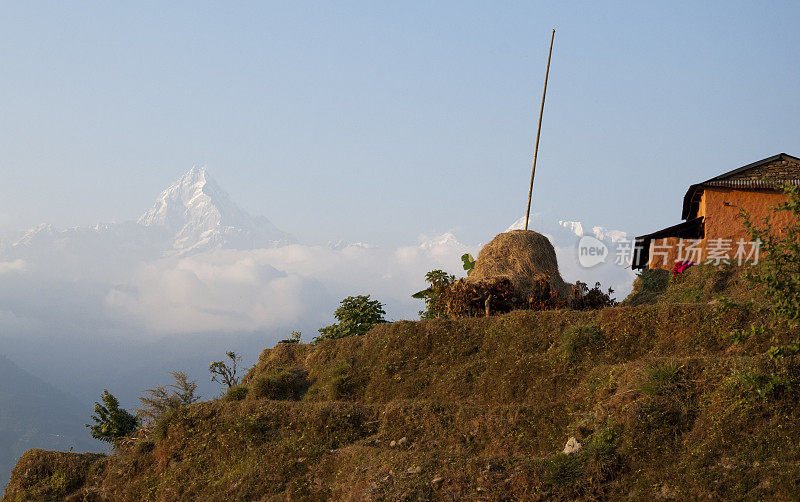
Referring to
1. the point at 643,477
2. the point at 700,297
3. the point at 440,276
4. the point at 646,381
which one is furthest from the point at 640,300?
the point at 643,477

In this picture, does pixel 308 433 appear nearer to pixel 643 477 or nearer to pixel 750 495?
pixel 643 477

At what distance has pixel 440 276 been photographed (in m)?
24.0

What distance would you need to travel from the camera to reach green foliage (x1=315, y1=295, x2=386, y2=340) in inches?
993

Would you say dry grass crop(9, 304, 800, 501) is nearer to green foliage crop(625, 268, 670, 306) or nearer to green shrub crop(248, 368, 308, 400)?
green shrub crop(248, 368, 308, 400)

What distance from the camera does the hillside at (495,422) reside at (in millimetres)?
11484

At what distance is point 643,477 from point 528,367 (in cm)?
542

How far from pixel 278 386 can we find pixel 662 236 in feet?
62.3

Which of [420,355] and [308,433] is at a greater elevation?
[420,355]

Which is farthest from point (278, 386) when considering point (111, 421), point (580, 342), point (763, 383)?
point (763, 383)

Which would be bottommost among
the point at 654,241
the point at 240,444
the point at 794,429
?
the point at 240,444

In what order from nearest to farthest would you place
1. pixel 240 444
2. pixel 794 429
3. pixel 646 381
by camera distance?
pixel 794 429
pixel 646 381
pixel 240 444

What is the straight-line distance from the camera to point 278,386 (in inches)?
774

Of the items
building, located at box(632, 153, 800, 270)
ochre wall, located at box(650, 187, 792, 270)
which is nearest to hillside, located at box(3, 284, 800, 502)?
building, located at box(632, 153, 800, 270)

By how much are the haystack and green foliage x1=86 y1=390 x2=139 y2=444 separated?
489 inches
